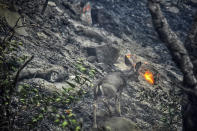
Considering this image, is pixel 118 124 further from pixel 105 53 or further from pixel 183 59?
pixel 105 53

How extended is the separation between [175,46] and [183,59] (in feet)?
0.87

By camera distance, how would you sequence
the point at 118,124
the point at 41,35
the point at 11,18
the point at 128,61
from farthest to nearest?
1. the point at 128,61
2. the point at 41,35
3. the point at 11,18
4. the point at 118,124

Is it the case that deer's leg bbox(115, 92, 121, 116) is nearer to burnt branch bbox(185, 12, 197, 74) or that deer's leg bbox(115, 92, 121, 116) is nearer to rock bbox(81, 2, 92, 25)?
burnt branch bbox(185, 12, 197, 74)

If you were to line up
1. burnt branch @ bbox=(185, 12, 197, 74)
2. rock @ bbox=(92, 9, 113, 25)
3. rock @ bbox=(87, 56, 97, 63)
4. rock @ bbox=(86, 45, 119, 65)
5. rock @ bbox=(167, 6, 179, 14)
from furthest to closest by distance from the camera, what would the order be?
rock @ bbox=(167, 6, 179, 14) → rock @ bbox=(92, 9, 113, 25) → rock @ bbox=(86, 45, 119, 65) → rock @ bbox=(87, 56, 97, 63) → burnt branch @ bbox=(185, 12, 197, 74)

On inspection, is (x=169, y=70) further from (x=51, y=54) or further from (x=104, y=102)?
(x=51, y=54)

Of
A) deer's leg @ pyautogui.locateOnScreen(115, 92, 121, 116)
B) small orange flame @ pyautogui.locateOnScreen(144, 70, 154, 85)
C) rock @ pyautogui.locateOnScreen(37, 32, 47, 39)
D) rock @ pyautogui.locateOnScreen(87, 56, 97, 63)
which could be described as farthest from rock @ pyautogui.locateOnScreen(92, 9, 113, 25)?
deer's leg @ pyautogui.locateOnScreen(115, 92, 121, 116)

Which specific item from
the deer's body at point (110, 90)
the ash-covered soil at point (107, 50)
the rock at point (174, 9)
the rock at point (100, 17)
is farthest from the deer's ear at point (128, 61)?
the rock at point (174, 9)

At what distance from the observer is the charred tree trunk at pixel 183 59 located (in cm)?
298

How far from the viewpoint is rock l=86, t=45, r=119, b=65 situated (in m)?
6.19

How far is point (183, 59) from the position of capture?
299cm

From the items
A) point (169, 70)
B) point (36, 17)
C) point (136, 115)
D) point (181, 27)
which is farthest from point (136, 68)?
point (181, 27)

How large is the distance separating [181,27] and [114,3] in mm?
3950

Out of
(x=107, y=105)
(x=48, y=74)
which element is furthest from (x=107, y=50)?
(x=48, y=74)

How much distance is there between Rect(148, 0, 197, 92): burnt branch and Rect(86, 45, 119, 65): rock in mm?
3276
